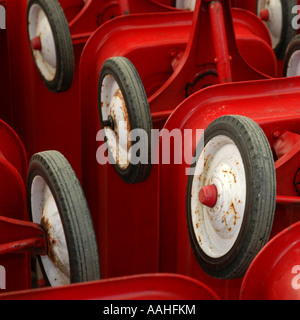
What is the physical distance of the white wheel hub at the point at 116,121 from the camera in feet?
5.62

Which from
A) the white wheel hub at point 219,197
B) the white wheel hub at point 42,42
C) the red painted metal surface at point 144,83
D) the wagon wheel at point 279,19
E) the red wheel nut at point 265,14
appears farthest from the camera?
the red wheel nut at point 265,14

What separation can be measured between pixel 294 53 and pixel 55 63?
808mm

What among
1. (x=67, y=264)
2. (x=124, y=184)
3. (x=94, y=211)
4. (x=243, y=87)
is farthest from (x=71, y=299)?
(x=94, y=211)

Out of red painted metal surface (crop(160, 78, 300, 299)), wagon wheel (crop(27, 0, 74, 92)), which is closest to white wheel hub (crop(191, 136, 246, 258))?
red painted metal surface (crop(160, 78, 300, 299))

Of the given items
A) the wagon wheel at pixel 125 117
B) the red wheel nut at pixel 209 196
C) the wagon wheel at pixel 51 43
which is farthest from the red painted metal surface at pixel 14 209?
Result: the wagon wheel at pixel 51 43

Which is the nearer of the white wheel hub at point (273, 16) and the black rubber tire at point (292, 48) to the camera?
the black rubber tire at point (292, 48)

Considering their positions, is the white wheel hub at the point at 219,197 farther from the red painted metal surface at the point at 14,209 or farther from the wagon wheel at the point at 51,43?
the wagon wheel at the point at 51,43

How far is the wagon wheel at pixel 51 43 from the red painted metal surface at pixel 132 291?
1265 millimetres

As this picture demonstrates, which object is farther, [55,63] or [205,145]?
[55,63]

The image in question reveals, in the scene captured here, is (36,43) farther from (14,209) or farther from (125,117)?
(14,209)

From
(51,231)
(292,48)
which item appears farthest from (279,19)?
(51,231)

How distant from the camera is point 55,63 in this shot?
221 centimetres

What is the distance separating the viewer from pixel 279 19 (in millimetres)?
2416

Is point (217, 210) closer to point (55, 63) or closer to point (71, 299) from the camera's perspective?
point (71, 299)
